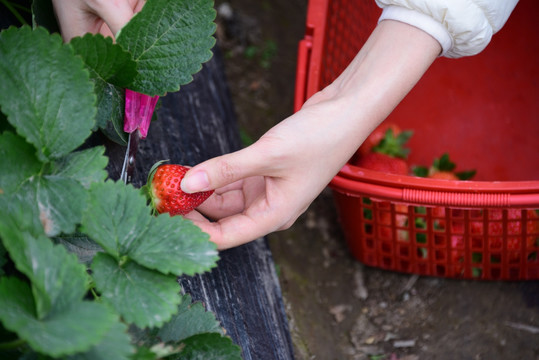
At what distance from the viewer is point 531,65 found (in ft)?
5.54

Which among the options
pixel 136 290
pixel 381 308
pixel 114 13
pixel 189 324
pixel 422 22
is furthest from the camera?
pixel 381 308

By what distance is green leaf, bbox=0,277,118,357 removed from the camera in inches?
19.9

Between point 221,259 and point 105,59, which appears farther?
point 221,259

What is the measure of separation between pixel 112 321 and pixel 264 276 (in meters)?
0.65

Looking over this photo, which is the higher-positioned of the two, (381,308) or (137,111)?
(137,111)

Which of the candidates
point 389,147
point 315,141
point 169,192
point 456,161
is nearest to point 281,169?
point 315,141

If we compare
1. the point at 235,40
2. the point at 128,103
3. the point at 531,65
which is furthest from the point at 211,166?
the point at 531,65

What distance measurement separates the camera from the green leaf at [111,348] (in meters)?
0.56

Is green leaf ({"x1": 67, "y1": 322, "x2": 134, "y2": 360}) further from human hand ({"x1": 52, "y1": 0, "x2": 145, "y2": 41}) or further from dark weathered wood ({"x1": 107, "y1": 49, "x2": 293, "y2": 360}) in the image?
human hand ({"x1": 52, "y1": 0, "x2": 145, "y2": 41})

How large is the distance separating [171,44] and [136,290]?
362 millimetres

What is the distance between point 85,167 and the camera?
26.6 inches

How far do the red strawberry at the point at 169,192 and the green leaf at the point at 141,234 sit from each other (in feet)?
0.58

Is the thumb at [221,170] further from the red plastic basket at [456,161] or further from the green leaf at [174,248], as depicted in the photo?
the red plastic basket at [456,161]

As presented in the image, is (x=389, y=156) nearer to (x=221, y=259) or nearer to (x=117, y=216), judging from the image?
(x=221, y=259)
